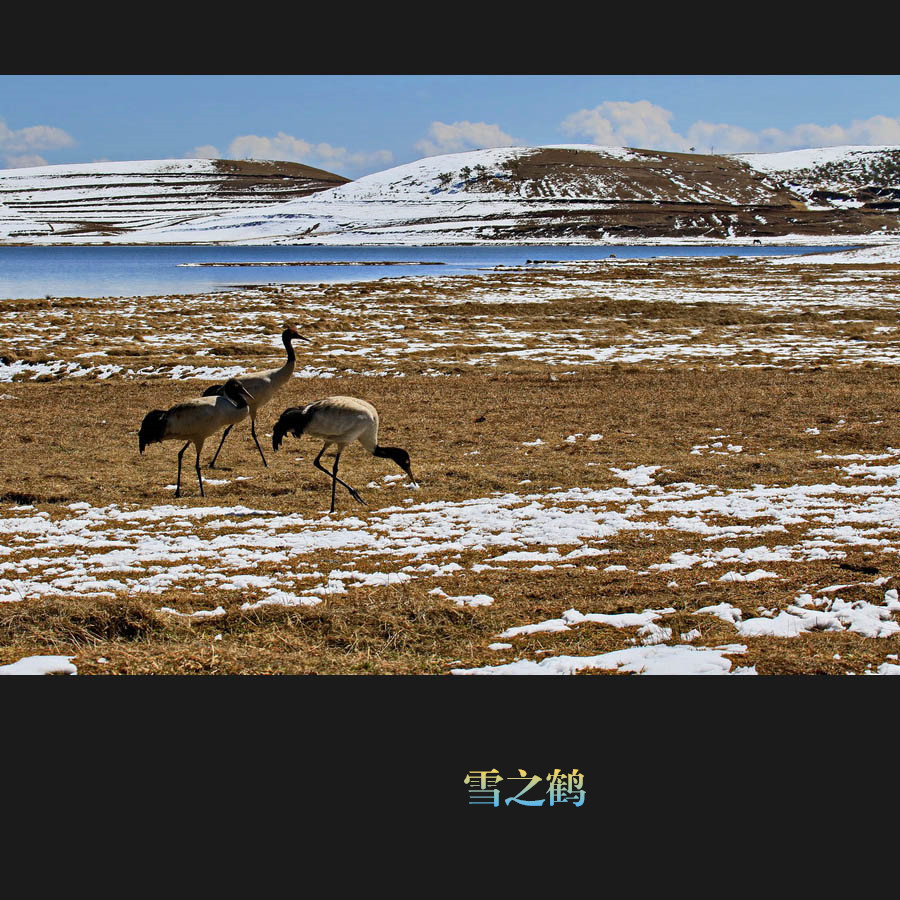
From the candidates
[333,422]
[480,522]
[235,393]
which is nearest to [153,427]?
[235,393]

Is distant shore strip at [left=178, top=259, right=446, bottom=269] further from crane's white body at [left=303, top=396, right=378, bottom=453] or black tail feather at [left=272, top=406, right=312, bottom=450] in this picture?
black tail feather at [left=272, top=406, right=312, bottom=450]

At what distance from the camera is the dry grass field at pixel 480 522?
22.4ft

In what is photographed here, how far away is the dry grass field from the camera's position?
6.81m

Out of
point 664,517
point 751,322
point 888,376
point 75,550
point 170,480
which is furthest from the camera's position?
point 751,322

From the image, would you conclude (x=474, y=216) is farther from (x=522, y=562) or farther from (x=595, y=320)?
(x=522, y=562)

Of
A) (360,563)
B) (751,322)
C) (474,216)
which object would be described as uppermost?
(474,216)

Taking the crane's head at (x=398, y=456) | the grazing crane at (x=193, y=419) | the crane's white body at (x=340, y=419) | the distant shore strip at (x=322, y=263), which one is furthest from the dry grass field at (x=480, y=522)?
the distant shore strip at (x=322, y=263)

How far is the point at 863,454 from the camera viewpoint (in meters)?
14.5

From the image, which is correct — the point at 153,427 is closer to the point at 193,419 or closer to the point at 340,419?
the point at 193,419

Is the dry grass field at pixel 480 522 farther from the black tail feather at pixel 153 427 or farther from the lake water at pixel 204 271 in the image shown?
the lake water at pixel 204 271

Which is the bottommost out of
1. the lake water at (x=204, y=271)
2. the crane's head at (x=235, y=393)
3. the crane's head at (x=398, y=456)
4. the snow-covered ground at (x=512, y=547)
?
the snow-covered ground at (x=512, y=547)

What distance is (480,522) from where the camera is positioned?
10.9m

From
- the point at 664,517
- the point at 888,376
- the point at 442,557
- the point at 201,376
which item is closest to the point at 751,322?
the point at 888,376

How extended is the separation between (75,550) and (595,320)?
3414 cm
